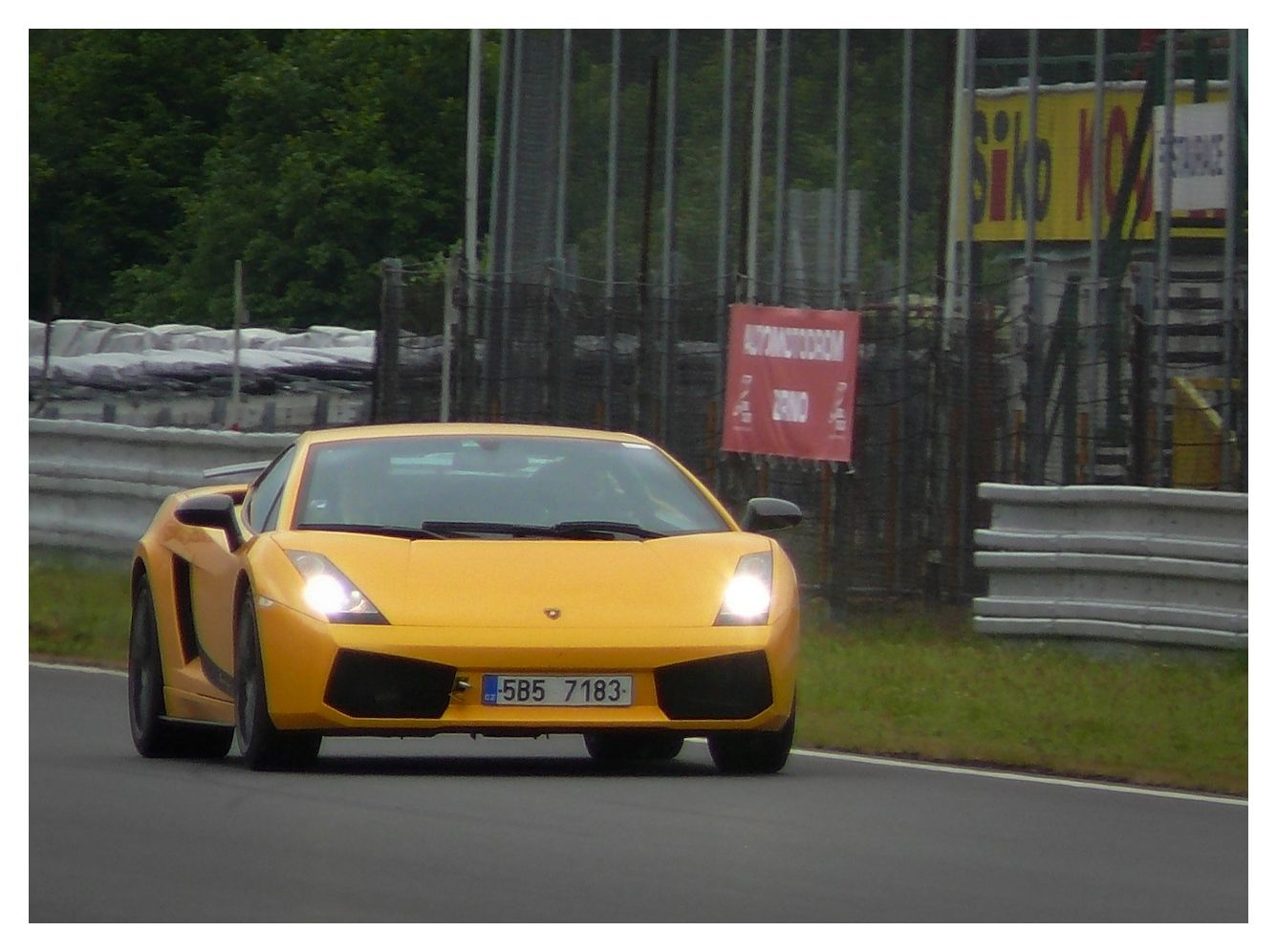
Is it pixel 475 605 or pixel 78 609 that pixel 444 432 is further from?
pixel 78 609

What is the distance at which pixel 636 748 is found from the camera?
12.4 m

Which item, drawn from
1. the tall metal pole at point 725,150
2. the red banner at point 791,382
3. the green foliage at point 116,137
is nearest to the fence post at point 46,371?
the green foliage at point 116,137

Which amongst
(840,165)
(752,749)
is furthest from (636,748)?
(840,165)

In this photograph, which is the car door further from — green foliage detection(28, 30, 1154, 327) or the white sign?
green foliage detection(28, 30, 1154, 327)

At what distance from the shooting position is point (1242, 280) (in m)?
24.8

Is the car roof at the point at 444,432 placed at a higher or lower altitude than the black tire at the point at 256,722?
higher

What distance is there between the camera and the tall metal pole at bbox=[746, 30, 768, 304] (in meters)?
29.7

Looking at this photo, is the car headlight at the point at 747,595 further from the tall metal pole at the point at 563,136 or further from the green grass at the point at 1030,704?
the tall metal pole at the point at 563,136

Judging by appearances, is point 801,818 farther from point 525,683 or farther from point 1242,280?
point 1242,280

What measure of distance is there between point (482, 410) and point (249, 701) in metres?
13.4

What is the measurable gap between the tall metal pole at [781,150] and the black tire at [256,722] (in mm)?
18693

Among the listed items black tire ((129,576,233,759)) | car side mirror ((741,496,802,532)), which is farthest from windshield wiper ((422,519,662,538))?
black tire ((129,576,233,759))

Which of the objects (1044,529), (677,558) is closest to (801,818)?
(677,558)

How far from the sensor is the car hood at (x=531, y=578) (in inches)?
423
